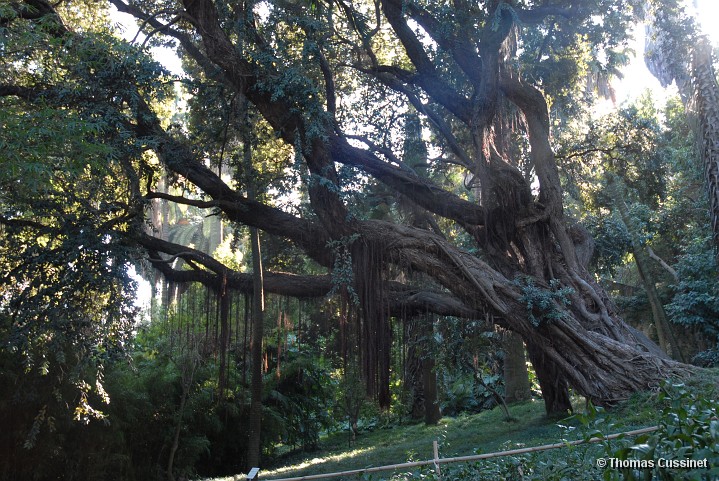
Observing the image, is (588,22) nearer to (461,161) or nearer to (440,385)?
(461,161)

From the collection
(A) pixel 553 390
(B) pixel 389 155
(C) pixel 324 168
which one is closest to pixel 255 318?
(C) pixel 324 168

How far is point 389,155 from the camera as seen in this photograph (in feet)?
41.5

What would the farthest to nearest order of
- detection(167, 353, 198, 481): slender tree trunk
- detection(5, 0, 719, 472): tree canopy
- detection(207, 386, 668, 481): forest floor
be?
detection(167, 353, 198, 481): slender tree trunk, detection(5, 0, 719, 472): tree canopy, detection(207, 386, 668, 481): forest floor

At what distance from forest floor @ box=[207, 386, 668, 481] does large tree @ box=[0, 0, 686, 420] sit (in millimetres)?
800

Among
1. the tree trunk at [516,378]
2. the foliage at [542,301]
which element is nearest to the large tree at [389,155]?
the foliage at [542,301]

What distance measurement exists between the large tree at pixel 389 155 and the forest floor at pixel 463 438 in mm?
800

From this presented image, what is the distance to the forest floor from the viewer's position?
28.7 ft

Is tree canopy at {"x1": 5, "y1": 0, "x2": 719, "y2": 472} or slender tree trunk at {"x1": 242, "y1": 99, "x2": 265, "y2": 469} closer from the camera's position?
tree canopy at {"x1": 5, "y1": 0, "x2": 719, "y2": 472}

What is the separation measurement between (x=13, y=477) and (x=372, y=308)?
6.57 metres

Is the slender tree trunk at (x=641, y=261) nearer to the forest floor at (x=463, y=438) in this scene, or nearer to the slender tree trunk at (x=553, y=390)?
the forest floor at (x=463, y=438)

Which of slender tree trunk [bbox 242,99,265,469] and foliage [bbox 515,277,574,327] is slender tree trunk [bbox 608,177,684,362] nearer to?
foliage [bbox 515,277,574,327]

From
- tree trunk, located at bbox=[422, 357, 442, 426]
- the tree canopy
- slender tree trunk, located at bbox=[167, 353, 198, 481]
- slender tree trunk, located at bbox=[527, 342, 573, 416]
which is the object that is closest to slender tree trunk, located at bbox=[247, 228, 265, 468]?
the tree canopy

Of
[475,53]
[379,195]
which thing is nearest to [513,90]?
[475,53]

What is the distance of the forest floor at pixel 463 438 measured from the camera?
344 inches
